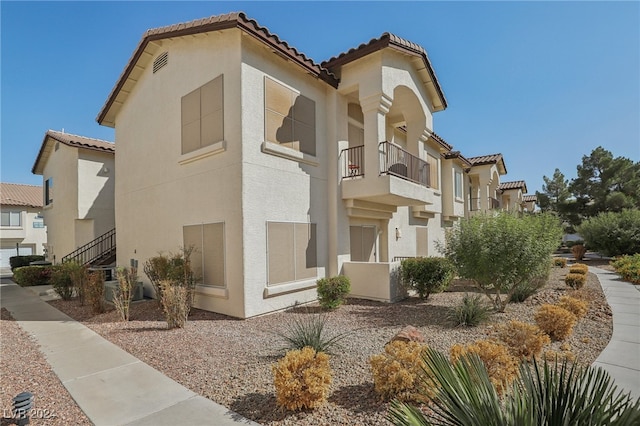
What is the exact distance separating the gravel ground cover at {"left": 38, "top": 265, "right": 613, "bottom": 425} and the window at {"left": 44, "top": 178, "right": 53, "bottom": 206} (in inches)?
563

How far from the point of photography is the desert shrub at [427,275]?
35.3ft

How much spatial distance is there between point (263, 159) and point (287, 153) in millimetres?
932

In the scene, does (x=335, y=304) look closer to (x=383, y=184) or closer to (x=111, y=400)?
(x=383, y=184)

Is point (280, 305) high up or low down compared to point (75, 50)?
down

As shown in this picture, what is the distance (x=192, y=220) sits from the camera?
10453 mm

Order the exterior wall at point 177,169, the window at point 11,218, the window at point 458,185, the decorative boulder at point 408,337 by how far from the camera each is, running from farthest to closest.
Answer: the window at point 11,218, the window at point 458,185, the exterior wall at point 177,169, the decorative boulder at point 408,337

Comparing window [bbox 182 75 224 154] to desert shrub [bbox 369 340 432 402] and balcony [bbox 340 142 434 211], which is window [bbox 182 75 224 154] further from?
desert shrub [bbox 369 340 432 402]

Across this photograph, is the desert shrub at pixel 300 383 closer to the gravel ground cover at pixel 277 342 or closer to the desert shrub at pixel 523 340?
the gravel ground cover at pixel 277 342

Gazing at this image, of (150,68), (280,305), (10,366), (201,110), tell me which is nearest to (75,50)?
(150,68)

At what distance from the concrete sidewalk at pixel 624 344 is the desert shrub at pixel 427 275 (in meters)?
4.31

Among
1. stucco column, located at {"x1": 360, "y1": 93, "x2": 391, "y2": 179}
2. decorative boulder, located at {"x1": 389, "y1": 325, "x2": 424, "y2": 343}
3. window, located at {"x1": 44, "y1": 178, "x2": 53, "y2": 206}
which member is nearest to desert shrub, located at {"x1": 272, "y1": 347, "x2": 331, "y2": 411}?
decorative boulder, located at {"x1": 389, "y1": 325, "x2": 424, "y2": 343}

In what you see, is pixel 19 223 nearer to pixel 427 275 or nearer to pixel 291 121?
pixel 291 121

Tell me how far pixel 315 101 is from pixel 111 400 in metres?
9.95

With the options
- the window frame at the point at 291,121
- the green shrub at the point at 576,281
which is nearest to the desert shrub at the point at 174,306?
the window frame at the point at 291,121
